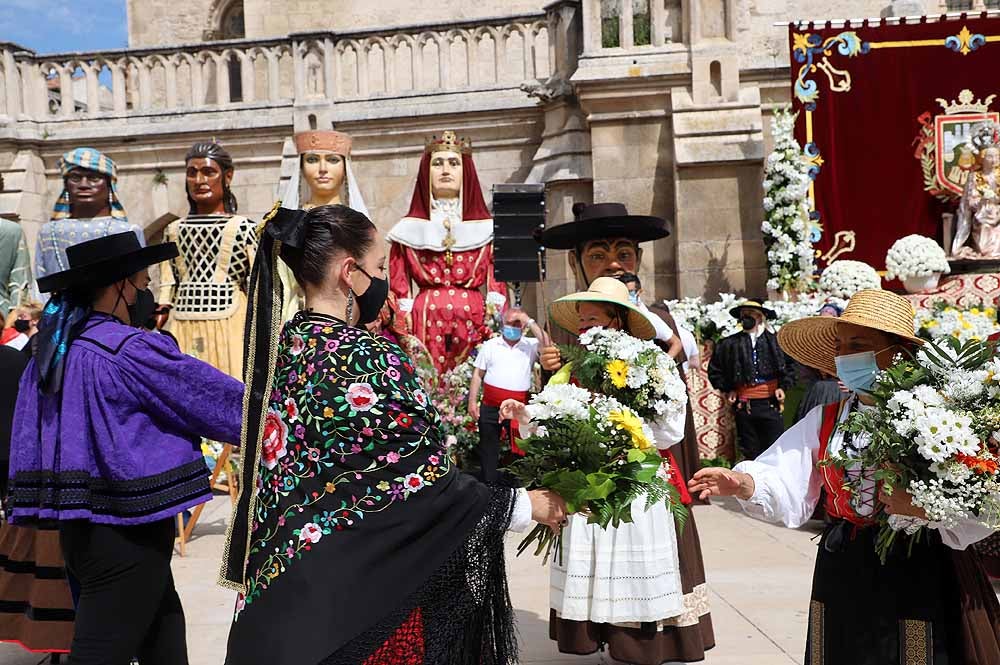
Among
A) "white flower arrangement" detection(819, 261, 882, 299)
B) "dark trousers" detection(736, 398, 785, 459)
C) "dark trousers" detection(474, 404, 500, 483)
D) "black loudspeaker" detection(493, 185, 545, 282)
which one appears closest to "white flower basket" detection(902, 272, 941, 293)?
"white flower arrangement" detection(819, 261, 882, 299)

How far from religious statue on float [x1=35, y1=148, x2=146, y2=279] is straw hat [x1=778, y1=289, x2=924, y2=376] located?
136 inches

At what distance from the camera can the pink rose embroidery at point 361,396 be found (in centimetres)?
260

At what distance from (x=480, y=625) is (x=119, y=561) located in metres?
1.22

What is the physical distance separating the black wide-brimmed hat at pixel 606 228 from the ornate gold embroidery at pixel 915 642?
285 centimetres

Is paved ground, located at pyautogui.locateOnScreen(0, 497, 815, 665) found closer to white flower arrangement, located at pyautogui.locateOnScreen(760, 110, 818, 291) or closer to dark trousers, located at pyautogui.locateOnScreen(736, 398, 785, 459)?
dark trousers, located at pyautogui.locateOnScreen(736, 398, 785, 459)

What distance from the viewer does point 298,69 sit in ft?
43.9

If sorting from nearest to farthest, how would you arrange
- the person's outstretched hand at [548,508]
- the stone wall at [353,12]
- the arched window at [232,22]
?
the person's outstretched hand at [548,508], the stone wall at [353,12], the arched window at [232,22]

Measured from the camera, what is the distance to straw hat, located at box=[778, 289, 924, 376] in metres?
3.10

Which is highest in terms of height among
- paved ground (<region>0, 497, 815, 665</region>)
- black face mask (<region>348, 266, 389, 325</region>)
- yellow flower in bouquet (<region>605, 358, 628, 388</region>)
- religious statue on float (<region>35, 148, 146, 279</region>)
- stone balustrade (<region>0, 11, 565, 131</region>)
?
stone balustrade (<region>0, 11, 565, 131</region>)

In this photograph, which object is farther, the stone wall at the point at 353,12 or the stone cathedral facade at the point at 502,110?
the stone wall at the point at 353,12

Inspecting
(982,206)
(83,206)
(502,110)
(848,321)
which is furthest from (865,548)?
(502,110)

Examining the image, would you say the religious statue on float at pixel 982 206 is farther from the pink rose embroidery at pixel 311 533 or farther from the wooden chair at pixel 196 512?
the pink rose embroidery at pixel 311 533

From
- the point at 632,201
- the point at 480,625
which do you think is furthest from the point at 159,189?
the point at 480,625

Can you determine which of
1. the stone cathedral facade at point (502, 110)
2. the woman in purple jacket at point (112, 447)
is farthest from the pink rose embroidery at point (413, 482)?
the stone cathedral facade at point (502, 110)
